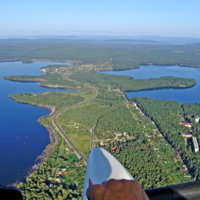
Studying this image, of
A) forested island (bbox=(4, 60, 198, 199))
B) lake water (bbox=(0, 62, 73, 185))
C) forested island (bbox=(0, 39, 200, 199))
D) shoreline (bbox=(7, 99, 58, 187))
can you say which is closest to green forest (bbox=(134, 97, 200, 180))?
forested island (bbox=(0, 39, 200, 199))

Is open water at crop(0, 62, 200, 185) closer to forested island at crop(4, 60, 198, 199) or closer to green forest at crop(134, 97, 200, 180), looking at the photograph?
forested island at crop(4, 60, 198, 199)

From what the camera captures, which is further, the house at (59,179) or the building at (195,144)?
the building at (195,144)

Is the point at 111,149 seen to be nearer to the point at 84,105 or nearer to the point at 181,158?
the point at 181,158

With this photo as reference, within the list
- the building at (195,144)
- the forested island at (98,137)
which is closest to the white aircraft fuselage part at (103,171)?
the forested island at (98,137)

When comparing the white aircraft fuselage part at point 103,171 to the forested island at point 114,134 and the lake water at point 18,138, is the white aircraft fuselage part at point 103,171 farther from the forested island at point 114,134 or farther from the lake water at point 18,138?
the lake water at point 18,138

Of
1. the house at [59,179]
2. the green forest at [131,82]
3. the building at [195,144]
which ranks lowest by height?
the house at [59,179]

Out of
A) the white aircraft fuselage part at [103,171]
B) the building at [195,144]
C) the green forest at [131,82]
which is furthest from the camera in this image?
the green forest at [131,82]

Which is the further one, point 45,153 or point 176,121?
point 176,121

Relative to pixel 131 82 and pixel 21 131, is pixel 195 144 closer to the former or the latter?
pixel 21 131

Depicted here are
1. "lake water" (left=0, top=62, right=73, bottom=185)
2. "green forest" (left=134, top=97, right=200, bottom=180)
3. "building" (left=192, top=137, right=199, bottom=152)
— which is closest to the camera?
"lake water" (left=0, top=62, right=73, bottom=185)

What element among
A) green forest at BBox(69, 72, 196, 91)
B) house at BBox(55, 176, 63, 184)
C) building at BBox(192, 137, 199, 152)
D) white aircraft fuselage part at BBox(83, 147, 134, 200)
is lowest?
house at BBox(55, 176, 63, 184)

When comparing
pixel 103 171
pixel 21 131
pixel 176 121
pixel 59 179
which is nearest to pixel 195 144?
pixel 176 121

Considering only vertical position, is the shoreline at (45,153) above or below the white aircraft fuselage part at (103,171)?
below
